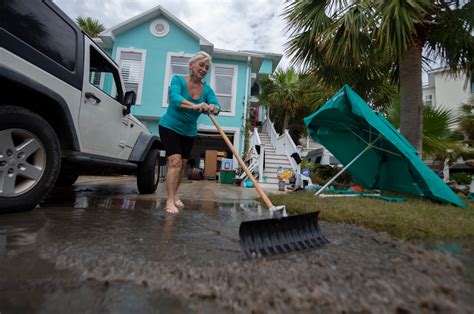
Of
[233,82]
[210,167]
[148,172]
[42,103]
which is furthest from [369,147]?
[233,82]

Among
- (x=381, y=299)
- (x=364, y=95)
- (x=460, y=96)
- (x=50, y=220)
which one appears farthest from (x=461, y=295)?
(x=460, y=96)

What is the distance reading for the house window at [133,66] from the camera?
10.2m

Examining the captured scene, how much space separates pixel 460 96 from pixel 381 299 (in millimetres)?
26189

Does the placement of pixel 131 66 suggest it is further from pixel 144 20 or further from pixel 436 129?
pixel 436 129

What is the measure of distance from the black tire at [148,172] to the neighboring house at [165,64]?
6.42 m

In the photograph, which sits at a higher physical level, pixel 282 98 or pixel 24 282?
pixel 282 98

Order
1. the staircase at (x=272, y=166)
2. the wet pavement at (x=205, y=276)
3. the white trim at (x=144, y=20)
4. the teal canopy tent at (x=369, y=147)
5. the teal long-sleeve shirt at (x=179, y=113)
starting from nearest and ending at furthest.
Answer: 1. the wet pavement at (x=205, y=276)
2. the teal long-sleeve shirt at (x=179, y=113)
3. the teal canopy tent at (x=369, y=147)
4. the staircase at (x=272, y=166)
5. the white trim at (x=144, y=20)

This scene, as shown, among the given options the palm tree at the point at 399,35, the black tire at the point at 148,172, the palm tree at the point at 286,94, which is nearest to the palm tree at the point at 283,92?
the palm tree at the point at 286,94

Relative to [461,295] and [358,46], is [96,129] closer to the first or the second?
[461,295]

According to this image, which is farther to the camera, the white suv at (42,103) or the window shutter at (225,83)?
the window shutter at (225,83)

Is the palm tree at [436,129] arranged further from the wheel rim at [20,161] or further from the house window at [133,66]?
the house window at [133,66]

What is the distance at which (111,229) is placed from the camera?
167 centimetres

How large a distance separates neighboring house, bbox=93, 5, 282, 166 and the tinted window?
7852 millimetres

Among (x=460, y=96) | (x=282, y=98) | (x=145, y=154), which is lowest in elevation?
(x=145, y=154)
